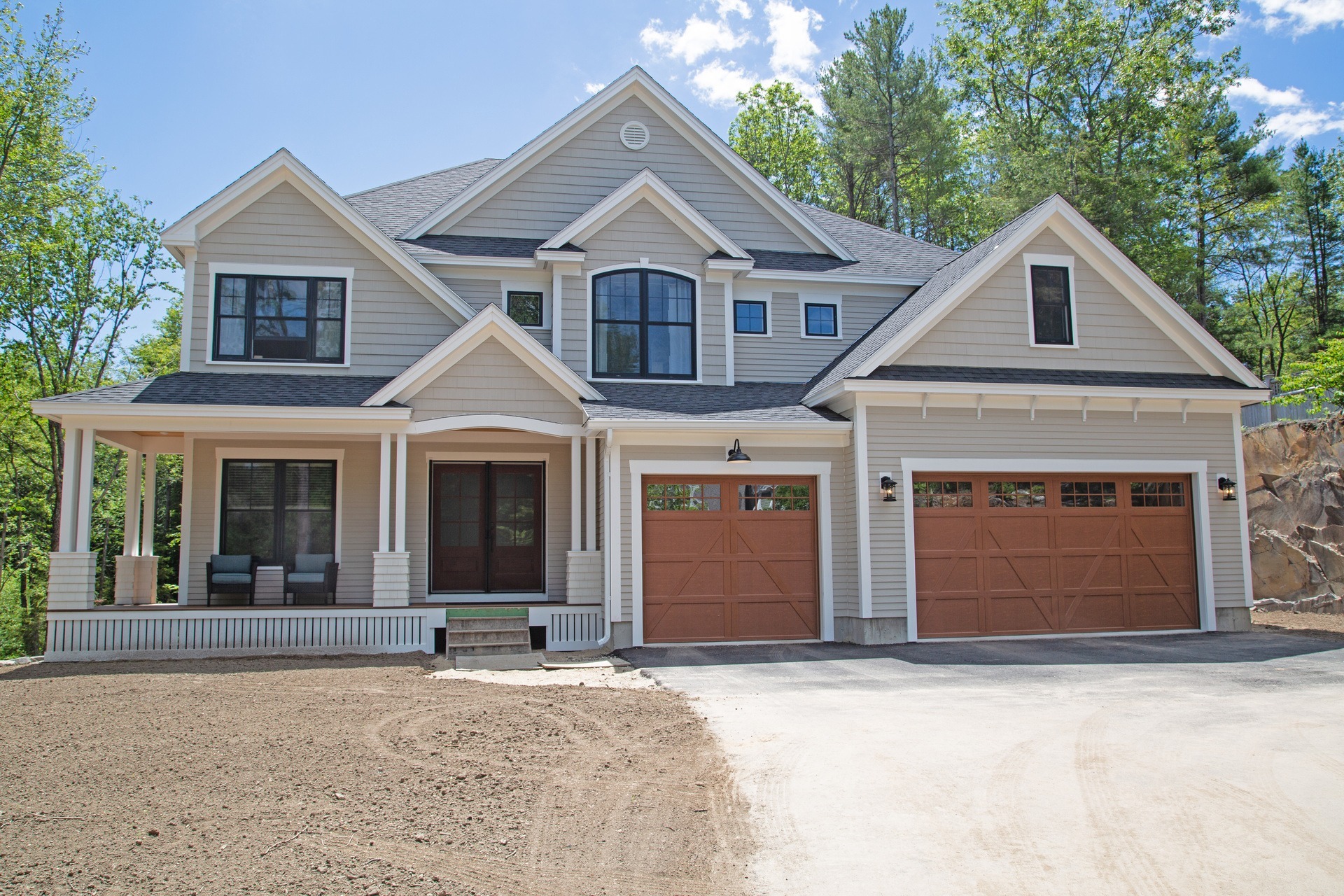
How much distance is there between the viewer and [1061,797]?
5.38 metres

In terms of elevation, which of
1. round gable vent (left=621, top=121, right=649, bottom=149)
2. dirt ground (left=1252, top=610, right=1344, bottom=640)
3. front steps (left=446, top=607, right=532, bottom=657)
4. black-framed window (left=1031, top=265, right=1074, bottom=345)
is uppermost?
round gable vent (left=621, top=121, right=649, bottom=149)

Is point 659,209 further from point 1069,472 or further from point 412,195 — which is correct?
point 1069,472

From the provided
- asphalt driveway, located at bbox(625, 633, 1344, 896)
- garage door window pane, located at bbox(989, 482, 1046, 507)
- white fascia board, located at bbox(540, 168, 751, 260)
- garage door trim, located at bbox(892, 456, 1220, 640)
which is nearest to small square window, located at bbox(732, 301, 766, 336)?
white fascia board, located at bbox(540, 168, 751, 260)

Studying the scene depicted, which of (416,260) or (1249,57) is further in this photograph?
(1249,57)

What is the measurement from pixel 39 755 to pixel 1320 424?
63.5 ft

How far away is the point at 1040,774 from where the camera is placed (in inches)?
230

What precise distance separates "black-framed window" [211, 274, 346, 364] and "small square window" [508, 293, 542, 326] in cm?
259

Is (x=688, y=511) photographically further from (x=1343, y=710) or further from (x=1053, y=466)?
(x=1343, y=710)

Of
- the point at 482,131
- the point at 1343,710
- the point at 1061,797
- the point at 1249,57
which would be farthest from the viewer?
the point at 1249,57

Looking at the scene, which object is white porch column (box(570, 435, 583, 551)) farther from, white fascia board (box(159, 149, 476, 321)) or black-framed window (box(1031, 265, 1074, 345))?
black-framed window (box(1031, 265, 1074, 345))

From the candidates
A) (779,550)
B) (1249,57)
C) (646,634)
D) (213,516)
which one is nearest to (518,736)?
(646,634)

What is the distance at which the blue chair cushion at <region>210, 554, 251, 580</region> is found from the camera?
41.9 ft

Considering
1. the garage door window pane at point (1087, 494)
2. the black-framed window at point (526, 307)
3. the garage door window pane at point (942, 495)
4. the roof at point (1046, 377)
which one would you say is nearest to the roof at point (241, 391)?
the black-framed window at point (526, 307)

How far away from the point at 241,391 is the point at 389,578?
3.32 metres
